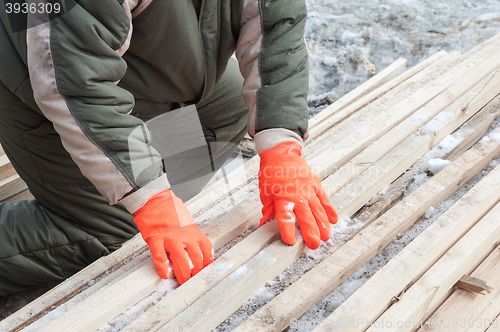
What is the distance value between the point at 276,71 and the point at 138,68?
25.7 inches

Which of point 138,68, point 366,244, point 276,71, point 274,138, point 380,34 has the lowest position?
point 380,34

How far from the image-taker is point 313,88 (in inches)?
149

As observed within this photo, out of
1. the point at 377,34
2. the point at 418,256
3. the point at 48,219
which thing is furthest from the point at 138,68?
the point at 377,34

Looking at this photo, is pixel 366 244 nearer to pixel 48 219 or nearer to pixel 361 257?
pixel 361 257

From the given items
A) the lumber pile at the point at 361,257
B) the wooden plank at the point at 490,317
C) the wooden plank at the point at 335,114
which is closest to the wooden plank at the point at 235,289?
the lumber pile at the point at 361,257

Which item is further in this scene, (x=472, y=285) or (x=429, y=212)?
(x=429, y=212)

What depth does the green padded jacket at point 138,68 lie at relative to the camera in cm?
136

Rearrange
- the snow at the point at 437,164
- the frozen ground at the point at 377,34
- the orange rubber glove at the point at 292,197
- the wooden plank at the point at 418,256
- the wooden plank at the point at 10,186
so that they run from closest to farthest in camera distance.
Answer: the wooden plank at the point at 418,256 < the orange rubber glove at the point at 292,197 < the snow at the point at 437,164 < the wooden plank at the point at 10,186 < the frozen ground at the point at 377,34

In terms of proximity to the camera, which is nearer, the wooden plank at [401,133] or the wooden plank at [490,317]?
the wooden plank at [490,317]

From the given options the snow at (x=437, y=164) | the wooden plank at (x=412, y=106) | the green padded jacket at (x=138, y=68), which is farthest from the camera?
the wooden plank at (x=412, y=106)

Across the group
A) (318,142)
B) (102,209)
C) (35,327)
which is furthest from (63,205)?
(318,142)

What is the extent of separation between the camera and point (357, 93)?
10.1 feet

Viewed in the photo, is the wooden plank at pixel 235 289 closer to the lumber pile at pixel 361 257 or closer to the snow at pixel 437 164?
the lumber pile at pixel 361 257

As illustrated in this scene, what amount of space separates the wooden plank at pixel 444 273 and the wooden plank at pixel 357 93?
4.66 ft
